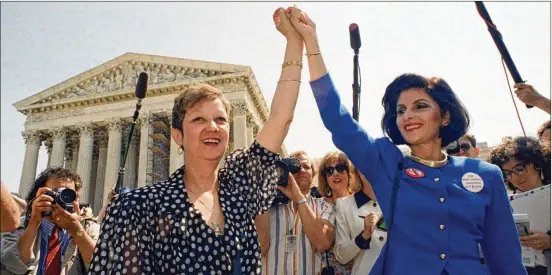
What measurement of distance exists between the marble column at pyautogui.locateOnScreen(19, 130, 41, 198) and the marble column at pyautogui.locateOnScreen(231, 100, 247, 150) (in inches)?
617

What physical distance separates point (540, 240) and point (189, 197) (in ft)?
9.68

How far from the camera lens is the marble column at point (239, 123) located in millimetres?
27619

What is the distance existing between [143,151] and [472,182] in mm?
29830

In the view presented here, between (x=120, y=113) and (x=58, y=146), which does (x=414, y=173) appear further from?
(x=58, y=146)

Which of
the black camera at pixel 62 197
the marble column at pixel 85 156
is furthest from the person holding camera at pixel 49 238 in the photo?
the marble column at pixel 85 156

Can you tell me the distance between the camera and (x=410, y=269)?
74.1 inches

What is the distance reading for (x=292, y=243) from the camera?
3959 mm

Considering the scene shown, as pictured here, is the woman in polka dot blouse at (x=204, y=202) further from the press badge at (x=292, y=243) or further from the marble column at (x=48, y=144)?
the marble column at (x=48, y=144)

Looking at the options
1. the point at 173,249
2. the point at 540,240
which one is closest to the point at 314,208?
the point at 540,240

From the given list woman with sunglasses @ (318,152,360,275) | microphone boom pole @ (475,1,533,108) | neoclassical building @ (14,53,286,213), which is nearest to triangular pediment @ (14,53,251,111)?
neoclassical building @ (14,53,286,213)

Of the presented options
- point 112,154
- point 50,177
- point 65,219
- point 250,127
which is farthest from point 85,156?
point 65,219

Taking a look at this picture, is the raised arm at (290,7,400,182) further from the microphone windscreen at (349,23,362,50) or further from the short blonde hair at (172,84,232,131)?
the microphone windscreen at (349,23,362,50)

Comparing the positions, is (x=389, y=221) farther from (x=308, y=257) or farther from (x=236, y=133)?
(x=236, y=133)

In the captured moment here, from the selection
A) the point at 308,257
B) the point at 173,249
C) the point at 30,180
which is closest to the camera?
the point at 173,249
